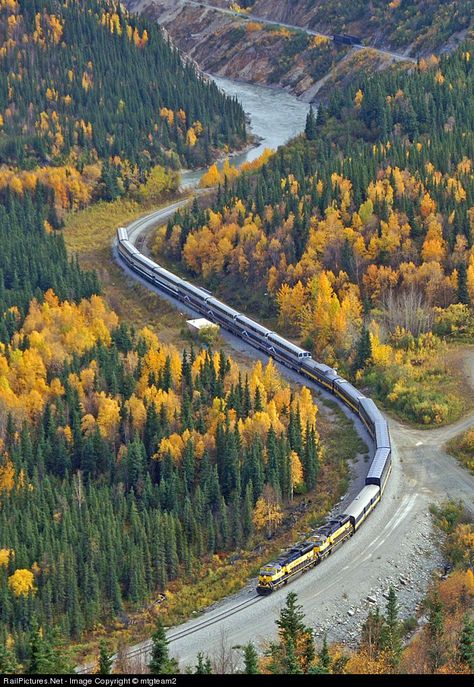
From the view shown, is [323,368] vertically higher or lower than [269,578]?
lower

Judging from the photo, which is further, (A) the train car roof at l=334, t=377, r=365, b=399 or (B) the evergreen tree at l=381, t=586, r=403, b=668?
(A) the train car roof at l=334, t=377, r=365, b=399

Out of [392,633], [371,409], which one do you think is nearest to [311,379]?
[371,409]

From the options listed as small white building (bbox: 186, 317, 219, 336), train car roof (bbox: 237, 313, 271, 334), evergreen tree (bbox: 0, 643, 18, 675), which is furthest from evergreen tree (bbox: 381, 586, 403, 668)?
small white building (bbox: 186, 317, 219, 336)

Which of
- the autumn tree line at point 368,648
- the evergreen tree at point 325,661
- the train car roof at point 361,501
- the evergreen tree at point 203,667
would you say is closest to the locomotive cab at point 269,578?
the autumn tree line at point 368,648

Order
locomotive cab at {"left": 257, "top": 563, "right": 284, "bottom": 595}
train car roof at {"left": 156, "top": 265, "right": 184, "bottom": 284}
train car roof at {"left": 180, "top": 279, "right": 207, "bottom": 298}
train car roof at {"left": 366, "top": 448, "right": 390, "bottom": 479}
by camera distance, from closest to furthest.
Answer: locomotive cab at {"left": 257, "top": 563, "right": 284, "bottom": 595} < train car roof at {"left": 366, "top": 448, "right": 390, "bottom": 479} < train car roof at {"left": 180, "top": 279, "right": 207, "bottom": 298} < train car roof at {"left": 156, "top": 265, "right": 184, "bottom": 284}

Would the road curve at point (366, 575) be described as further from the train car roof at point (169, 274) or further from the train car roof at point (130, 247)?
the train car roof at point (130, 247)

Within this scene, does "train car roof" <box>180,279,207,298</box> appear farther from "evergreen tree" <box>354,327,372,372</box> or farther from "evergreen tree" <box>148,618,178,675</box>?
"evergreen tree" <box>148,618,178,675</box>

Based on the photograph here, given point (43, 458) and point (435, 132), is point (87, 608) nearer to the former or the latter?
point (43, 458)

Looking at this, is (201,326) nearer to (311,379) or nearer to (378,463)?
(311,379)
